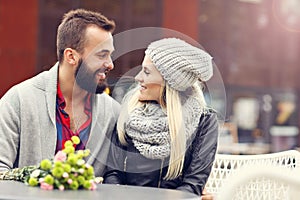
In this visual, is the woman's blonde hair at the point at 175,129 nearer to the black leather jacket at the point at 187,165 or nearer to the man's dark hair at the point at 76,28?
the black leather jacket at the point at 187,165

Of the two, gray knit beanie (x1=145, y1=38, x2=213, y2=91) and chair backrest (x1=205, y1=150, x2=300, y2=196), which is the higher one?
gray knit beanie (x1=145, y1=38, x2=213, y2=91)

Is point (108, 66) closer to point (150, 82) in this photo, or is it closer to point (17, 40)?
point (150, 82)

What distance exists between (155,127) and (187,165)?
214 mm

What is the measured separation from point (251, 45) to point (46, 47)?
419 cm

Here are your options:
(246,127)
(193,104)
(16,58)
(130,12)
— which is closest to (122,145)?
(193,104)

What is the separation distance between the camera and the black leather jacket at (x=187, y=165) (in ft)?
8.65

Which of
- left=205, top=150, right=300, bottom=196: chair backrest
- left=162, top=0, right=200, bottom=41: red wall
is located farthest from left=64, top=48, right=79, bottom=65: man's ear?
left=162, top=0, right=200, bottom=41: red wall

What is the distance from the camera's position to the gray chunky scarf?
2635mm

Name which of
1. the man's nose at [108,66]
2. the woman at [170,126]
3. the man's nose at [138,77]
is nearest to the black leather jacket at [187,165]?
the woman at [170,126]

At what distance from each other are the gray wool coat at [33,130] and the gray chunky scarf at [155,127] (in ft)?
0.70

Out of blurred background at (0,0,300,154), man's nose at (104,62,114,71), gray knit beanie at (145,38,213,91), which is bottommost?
blurred background at (0,0,300,154)

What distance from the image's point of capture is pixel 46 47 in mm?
9531

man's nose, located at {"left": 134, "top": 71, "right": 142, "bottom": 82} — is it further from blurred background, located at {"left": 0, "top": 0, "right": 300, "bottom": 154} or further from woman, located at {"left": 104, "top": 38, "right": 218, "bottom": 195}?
blurred background, located at {"left": 0, "top": 0, "right": 300, "bottom": 154}

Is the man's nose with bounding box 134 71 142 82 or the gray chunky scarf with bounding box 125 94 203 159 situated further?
the man's nose with bounding box 134 71 142 82
